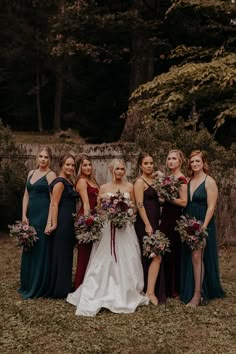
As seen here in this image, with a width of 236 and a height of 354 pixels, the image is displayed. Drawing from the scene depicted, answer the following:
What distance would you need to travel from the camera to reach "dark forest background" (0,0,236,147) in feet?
37.0

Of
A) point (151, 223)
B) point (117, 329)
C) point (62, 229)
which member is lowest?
point (117, 329)

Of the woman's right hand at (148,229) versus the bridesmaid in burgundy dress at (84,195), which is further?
the bridesmaid in burgundy dress at (84,195)

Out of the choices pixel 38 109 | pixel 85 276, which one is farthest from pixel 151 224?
pixel 38 109

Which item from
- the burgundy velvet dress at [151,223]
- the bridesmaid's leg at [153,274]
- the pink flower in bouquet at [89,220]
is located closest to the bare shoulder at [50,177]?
the pink flower in bouquet at [89,220]

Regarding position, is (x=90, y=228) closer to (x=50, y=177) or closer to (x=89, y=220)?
(x=89, y=220)

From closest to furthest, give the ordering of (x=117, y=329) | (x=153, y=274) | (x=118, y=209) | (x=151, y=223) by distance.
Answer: (x=117, y=329), (x=118, y=209), (x=153, y=274), (x=151, y=223)

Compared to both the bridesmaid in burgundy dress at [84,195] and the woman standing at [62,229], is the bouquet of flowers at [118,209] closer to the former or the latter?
the bridesmaid in burgundy dress at [84,195]

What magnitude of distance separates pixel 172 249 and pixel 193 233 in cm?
72

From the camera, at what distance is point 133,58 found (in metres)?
14.7

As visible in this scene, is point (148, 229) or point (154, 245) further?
point (148, 229)

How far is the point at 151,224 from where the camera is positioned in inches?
255

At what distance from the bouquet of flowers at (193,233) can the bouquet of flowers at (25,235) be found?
1945 mm

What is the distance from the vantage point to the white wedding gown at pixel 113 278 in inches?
236

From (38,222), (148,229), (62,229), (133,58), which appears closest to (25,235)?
(38,222)
